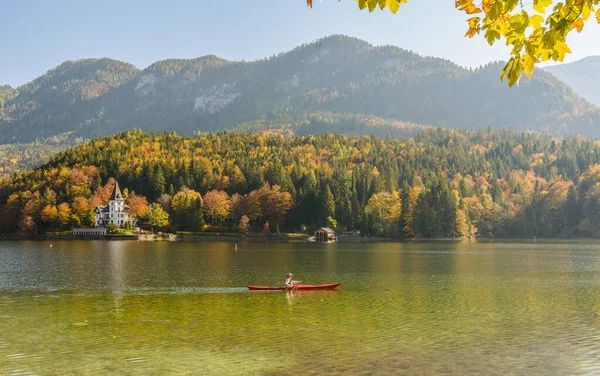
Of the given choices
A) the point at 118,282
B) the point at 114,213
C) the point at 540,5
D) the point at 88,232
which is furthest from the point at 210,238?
the point at 540,5

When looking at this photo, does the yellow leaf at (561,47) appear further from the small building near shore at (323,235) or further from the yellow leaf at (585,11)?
the small building near shore at (323,235)

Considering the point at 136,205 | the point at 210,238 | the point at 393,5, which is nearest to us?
the point at 393,5

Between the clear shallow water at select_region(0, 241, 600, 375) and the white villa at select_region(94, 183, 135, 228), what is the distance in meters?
131

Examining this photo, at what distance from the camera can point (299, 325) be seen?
30562mm

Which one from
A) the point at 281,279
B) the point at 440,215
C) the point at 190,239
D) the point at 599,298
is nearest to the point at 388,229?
the point at 440,215

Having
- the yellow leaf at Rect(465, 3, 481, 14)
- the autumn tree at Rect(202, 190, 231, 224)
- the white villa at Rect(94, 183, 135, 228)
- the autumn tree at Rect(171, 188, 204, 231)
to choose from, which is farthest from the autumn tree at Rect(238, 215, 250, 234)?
the yellow leaf at Rect(465, 3, 481, 14)

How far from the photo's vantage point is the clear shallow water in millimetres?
22109

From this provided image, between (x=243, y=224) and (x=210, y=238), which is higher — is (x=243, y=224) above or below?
above

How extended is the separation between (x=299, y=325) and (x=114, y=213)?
17045cm

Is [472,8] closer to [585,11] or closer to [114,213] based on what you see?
[585,11]

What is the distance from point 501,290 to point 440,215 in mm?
124611

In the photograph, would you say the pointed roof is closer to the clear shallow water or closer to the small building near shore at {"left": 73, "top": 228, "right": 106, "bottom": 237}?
the small building near shore at {"left": 73, "top": 228, "right": 106, "bottom": 237}

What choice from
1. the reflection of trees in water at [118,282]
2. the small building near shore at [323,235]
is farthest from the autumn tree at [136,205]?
the reflection of trees in water at [118,282]

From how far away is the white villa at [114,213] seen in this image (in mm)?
184750
